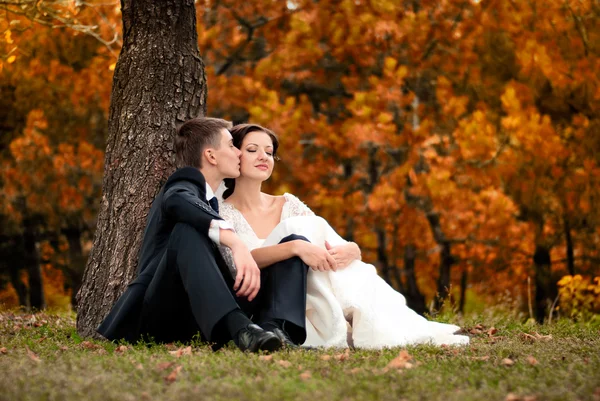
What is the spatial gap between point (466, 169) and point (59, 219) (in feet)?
26.6

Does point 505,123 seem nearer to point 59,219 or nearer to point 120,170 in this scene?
point 120,170

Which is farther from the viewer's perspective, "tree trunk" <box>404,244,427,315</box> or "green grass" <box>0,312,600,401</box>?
"tree trunk" <box>404,244,427,315</box>

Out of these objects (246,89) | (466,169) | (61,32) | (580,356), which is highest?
(61,32)

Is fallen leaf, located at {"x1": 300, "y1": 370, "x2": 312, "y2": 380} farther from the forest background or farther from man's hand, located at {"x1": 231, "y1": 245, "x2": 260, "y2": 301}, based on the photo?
the forest background

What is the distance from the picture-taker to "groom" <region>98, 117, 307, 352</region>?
3809 mm

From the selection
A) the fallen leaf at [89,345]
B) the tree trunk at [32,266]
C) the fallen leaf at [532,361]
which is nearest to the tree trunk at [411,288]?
the tree trunk at [32,266]

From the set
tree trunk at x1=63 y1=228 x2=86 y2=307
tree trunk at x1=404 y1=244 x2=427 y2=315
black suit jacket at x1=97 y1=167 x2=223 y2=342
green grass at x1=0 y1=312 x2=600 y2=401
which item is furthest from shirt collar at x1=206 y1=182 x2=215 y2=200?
tree trunk at x1=63 y1=228 x2=86 y2=307

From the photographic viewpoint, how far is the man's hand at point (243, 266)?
12.9ft

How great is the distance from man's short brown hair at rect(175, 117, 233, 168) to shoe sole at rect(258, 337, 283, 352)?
4.88 feet

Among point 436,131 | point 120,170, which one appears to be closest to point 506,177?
point 436,131

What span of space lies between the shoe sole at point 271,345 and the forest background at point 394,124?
641 cm

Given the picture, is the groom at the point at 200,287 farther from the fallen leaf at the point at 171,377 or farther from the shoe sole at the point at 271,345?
the fallen leaf at the point at 171,377

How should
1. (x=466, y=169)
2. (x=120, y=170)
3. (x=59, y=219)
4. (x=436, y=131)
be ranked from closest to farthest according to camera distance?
1. (x=120, y=170)
2. (x=466, y=169)
3. (x=436, y=131)
4. (x=59, y=219)

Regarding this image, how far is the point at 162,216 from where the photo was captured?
4.15 meters
